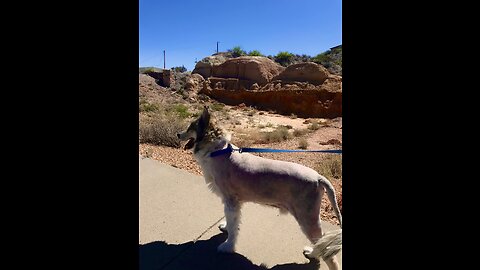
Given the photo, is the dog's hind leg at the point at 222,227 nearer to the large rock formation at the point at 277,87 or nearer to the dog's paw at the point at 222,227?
the dog's paw at the point at 222,227

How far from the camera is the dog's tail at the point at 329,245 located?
2.64 metres

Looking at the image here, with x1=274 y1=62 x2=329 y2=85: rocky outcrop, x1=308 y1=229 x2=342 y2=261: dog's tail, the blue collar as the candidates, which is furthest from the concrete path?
x1=274 y1=62 x2=329 y2=85: rocky outcrop

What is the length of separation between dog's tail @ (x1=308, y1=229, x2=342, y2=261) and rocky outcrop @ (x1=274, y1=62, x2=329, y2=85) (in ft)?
84.2

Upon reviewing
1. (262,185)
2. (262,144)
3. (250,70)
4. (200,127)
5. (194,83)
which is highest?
(250,70)

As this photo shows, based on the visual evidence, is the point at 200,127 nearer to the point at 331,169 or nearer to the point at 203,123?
the point at 203,123

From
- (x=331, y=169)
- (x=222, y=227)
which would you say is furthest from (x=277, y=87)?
(x=222, y=227)

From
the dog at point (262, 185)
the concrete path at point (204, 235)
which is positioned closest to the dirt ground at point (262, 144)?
the concrete path at point (204, 235)

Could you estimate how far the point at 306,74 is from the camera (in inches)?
1112

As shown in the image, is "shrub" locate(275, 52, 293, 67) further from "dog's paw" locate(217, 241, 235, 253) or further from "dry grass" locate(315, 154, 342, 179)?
"dog's paw" locate(217, 241, 235, 253)

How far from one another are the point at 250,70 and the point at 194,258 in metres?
29.6
